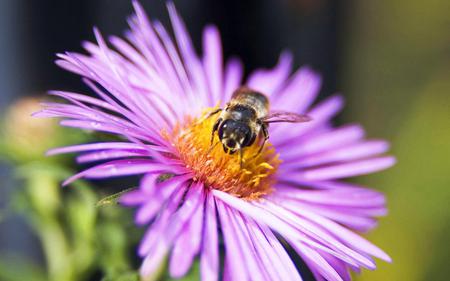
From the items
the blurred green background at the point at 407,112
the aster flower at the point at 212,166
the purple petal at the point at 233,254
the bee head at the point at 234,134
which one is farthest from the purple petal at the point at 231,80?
the blurred green background at the point at 407,112

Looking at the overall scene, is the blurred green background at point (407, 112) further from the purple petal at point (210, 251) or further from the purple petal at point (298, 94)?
the purple petal at point (210, 251)

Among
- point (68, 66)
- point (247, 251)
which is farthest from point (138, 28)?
point (247, 251)

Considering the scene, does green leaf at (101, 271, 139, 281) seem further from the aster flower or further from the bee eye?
the bee eye

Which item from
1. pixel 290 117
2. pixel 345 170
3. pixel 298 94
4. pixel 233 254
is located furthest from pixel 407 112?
pixel 233 254

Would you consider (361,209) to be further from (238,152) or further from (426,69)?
(426,69)

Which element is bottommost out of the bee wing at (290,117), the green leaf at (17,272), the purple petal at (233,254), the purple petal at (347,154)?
the green leaf at (17,272)

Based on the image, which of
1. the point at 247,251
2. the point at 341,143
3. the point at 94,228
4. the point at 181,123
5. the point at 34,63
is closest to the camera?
the point at 247,251

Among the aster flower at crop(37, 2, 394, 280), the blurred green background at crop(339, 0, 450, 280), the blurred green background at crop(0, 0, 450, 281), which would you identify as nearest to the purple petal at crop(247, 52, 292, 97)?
the aster flower at crop(37, 2, 394, 280)
